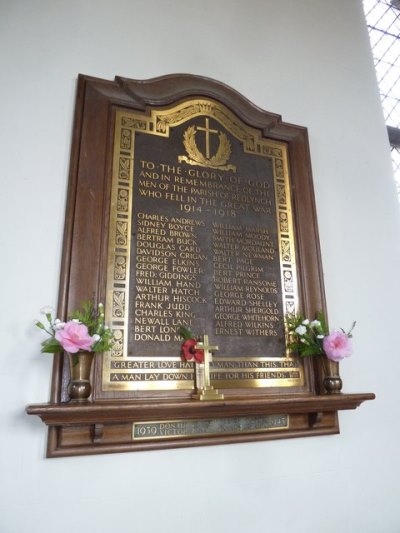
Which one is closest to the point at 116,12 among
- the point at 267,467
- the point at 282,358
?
the point at 282,358

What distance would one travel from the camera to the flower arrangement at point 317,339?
2.10 m

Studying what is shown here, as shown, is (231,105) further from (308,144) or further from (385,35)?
(385,35)

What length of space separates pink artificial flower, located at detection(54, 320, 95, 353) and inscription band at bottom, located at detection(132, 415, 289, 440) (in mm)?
481

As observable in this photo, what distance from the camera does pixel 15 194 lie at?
76.9 inches

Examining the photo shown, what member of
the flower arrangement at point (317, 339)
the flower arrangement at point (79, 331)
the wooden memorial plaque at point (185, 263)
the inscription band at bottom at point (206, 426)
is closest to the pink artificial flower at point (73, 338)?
the flower arrangement at point (79, 331)

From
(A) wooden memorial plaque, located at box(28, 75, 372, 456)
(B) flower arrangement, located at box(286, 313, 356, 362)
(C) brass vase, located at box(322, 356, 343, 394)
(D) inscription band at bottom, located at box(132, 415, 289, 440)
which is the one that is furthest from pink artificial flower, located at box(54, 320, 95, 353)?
(C) brass vase, located at box(322, 356, 343, 394)

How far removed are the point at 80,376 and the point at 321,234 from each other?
5.69 feet

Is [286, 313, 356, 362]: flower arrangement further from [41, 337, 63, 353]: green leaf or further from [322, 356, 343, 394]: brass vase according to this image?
[41, 337, 63, 353]: green leaf

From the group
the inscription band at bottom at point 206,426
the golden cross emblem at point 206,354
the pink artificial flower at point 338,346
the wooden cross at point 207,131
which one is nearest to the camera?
the inscription band at bottom at point 206,426

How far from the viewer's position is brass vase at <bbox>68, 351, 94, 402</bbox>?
1.67 m

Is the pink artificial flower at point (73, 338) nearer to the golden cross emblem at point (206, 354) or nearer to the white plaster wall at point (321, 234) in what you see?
the white plaster wall at point (321, 234)

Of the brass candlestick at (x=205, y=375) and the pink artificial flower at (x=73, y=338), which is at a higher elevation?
the pink artificial flower at (x=73, y=338)

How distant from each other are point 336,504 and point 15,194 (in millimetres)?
2329

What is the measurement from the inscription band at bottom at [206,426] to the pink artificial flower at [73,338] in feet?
1.58
